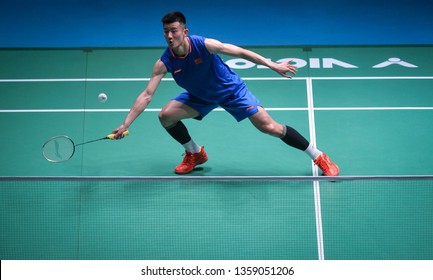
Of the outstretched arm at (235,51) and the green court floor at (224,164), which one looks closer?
the green court floor at (224,164)

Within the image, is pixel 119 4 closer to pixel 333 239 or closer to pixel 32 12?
pixel 32 12

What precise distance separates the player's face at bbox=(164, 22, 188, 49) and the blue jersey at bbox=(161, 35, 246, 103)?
0.18 m

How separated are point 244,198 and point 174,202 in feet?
2.42

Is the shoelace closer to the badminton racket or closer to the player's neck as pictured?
the badminton racket

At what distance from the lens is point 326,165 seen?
7.32m

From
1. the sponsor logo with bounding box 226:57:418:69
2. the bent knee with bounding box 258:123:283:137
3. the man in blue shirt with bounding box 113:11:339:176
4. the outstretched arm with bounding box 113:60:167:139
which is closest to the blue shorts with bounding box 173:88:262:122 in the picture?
the man in blue shirt with bounding box 113:11:339:176

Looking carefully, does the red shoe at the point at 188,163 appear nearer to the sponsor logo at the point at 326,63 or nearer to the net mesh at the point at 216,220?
the net mesh at the point at 216,220

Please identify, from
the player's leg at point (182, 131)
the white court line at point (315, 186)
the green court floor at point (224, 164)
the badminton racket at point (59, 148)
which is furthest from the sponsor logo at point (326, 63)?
the badminton racket at point (59, 148)

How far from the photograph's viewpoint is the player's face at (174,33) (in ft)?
21.5

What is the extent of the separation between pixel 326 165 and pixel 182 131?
163 cm

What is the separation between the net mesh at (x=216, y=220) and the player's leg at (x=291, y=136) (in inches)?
9.4

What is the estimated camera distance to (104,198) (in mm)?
6988

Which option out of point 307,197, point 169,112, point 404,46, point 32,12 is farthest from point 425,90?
point 32,12

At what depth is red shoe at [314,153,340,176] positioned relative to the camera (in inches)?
287
